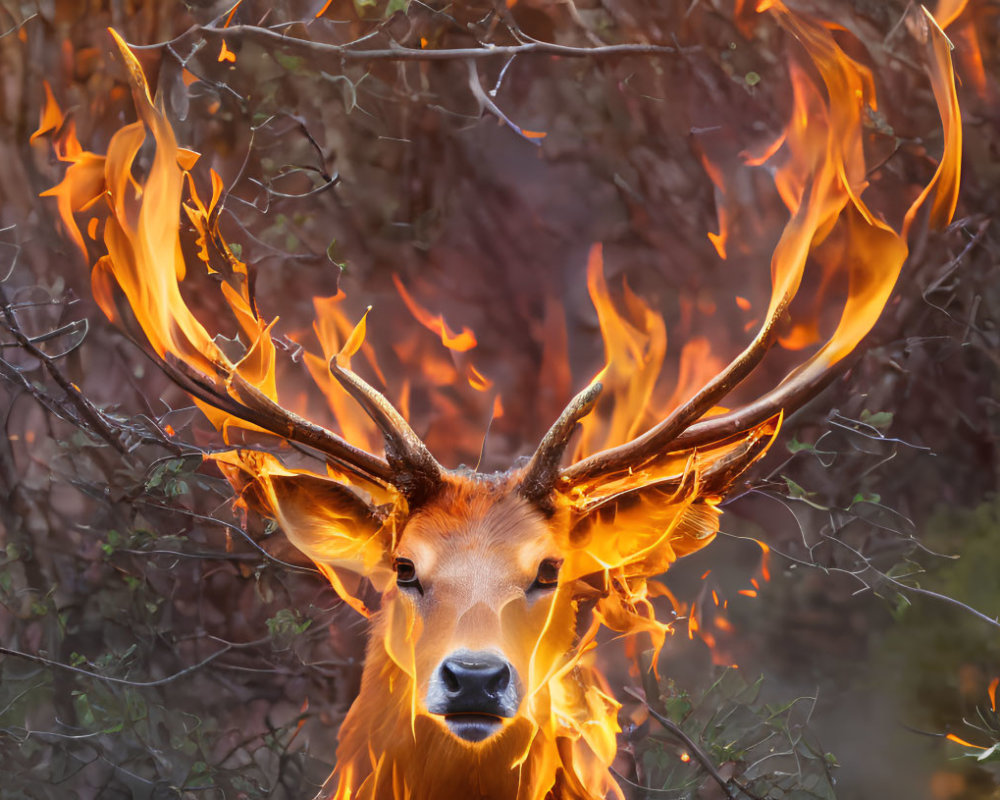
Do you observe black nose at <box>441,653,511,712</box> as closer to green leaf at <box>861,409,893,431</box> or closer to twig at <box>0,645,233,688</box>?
twig at <box>0,645,233,688</box>

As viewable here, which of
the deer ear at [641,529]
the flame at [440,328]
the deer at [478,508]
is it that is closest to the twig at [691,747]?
the deer at [478,508]

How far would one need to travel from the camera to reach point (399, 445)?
1857 mm

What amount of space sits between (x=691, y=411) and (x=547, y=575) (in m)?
0.43

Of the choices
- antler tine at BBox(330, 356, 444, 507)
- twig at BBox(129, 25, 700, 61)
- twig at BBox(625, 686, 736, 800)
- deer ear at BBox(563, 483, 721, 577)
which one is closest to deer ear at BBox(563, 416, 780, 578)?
deer ear at BBox(563, 483, 721, 577)

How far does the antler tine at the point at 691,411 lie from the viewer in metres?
1.80

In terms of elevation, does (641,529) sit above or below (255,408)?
below

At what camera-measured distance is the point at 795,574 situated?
2.63m

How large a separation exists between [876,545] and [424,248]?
58.8 inches

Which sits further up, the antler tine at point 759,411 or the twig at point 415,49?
the twig at point 415,49

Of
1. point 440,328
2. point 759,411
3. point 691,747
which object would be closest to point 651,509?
point 759,411

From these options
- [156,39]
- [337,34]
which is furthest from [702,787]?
[156,39]

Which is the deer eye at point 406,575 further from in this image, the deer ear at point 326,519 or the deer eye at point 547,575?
the deer eye at point 547,575

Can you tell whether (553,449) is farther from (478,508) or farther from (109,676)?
(109,676)

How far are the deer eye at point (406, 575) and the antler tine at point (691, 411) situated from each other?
41 cm
